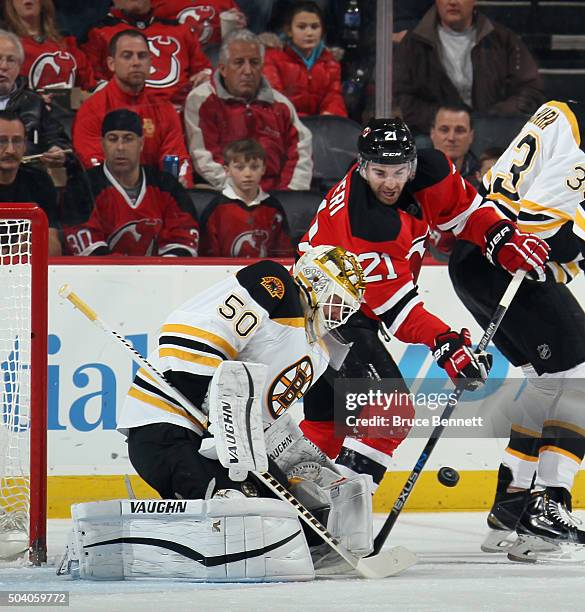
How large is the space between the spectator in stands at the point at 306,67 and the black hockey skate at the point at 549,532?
1893 mm

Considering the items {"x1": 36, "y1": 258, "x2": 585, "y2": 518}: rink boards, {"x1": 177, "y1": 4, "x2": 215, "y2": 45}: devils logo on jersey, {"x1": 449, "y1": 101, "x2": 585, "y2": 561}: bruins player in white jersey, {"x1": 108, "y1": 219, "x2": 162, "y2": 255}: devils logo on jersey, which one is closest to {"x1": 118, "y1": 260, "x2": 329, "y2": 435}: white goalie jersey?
{"x1": 449, "y1": 101, "x2": 585, "y2": 561}: bruins player in white jersey

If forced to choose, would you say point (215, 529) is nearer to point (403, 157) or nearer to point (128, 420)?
point (128, 420)

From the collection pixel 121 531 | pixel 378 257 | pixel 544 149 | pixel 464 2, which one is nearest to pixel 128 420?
pixel 121 531

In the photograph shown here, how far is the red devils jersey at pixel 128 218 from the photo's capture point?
4.55m

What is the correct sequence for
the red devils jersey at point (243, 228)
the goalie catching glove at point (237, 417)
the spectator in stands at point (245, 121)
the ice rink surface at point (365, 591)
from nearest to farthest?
the ice rink surface at point (365, 591) → the goalie catching glove at point (237, 417) → the red devils jersey at point (243, 228) → the spectator in stands at point (245, 121)

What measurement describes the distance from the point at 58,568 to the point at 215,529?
0.50 metres

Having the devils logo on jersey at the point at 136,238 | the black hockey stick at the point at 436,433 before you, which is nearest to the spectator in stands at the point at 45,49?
the devils logo on jersey at the point at 136,238

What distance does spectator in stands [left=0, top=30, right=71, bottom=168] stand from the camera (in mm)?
4605

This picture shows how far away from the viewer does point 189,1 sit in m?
5.00

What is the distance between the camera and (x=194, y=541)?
2.84 metres

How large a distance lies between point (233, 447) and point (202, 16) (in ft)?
8.55

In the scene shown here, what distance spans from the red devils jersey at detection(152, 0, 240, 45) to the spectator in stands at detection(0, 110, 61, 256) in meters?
0.77

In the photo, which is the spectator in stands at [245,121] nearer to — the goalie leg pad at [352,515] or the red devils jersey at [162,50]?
the red devils jersey at [162,50]

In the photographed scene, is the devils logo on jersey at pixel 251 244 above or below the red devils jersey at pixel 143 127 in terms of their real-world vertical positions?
below
